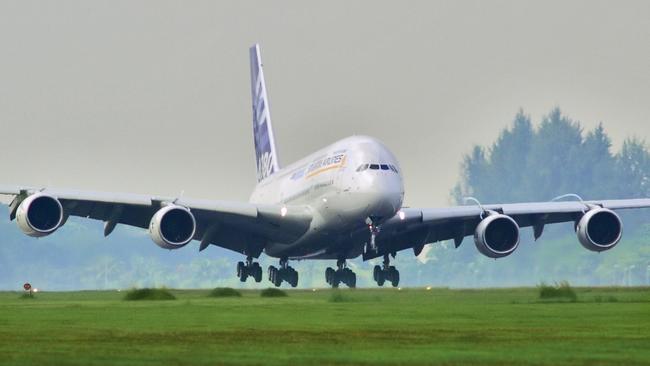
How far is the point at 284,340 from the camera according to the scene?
19781mm

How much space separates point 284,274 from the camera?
56344mm

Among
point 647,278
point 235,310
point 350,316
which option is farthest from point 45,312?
point 647,278

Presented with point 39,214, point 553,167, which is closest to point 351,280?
point 39,214

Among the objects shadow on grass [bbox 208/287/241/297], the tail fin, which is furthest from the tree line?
shadow on grass [bbox 208/287/241/297]

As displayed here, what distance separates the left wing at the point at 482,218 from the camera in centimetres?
5172

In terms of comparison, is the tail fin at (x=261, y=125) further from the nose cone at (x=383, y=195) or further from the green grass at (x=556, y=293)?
the green grass at (x=556, y=293)

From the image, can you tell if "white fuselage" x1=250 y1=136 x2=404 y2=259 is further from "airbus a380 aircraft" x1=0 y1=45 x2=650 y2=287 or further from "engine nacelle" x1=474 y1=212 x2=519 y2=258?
"engine nacelle" x1=474 y1=212 x2=519 y2=258

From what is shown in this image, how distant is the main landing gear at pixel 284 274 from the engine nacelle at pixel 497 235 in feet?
26.1

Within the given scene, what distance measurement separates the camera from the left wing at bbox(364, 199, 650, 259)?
51719 millimetres

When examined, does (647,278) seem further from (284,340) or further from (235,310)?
(284,340)

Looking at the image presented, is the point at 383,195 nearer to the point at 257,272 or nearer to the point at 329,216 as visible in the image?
the point at 329,216

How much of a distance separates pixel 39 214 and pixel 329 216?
31.6 feet

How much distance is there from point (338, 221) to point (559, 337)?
2961 centimetres

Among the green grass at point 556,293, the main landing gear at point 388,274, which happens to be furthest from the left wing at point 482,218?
the green grass at point 556,293
